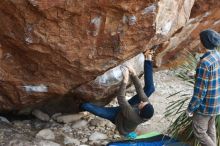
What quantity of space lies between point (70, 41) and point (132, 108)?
1.16 meters

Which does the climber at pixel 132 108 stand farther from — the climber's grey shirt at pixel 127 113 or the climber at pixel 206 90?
the climber at pixel 206 90

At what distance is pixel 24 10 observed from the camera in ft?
15.7

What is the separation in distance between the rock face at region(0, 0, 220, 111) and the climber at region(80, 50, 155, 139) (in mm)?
269

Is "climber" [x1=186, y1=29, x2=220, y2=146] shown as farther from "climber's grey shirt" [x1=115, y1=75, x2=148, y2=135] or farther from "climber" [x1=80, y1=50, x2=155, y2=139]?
"climber's grey shirt" [x1=115, y1=75, x2=148, y2=135]

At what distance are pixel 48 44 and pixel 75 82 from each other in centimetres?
82

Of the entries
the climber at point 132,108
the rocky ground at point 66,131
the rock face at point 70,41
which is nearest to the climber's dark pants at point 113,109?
the climber at point 132,108

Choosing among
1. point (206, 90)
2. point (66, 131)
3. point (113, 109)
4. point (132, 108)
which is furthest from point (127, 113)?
point (66, 131)

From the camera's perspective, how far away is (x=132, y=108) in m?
5.45

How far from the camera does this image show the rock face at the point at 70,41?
4.86 metres

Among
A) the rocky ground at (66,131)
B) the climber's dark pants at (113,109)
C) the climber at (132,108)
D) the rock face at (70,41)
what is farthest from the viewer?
the rocky ground at (66,131)

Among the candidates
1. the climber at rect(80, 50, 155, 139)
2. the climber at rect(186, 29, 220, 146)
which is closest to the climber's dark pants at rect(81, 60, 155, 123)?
the climber at rect(80, 50, 155, 139)

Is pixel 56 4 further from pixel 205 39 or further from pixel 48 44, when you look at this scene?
pixel 205 39

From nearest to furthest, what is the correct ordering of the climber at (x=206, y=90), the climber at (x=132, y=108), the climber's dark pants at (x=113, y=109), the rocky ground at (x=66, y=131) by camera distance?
the climber at (x=206, y=90) < the climber at (x=132, y=108) < the climber's dark pants at (x=113, y=109) < the rocky ground at (x=66, y=131)

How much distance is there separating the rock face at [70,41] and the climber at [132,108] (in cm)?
27
